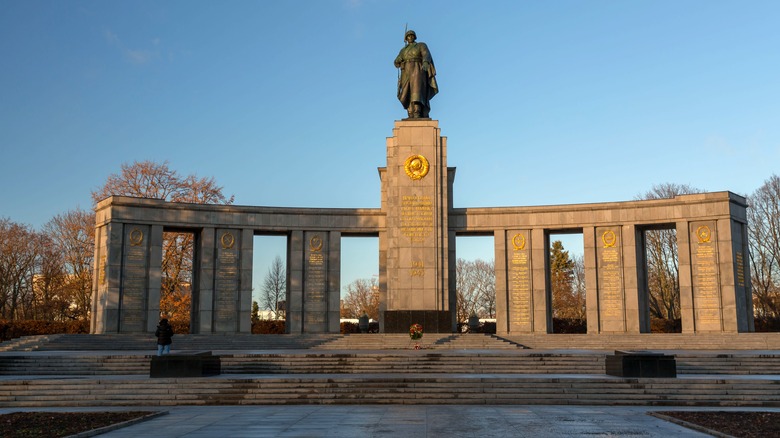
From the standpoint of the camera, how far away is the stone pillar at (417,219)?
136ft

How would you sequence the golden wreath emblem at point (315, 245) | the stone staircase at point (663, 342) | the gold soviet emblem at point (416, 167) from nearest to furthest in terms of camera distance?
1. the stone staircase at point (663, 342)
2. the gold soviet emblem at point (416, 167)
3. the golden wreath emblem at point (315, 245)

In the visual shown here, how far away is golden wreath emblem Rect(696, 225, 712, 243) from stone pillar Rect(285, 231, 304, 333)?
71.6 feet

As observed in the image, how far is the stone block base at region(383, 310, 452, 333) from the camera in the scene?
131ft

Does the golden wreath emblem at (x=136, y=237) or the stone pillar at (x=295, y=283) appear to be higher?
the golden wreath emblem at (x=136, y=237)

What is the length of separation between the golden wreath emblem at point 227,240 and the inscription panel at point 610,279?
67.7 feet

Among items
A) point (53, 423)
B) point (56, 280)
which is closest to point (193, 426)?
point (53, 423)

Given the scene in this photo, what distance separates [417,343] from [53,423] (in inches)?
834

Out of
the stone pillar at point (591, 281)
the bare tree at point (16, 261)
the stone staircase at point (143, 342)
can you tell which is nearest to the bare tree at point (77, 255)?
the bare tree at point (16, 261)

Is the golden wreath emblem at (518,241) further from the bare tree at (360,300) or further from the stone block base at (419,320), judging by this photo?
the bare tree at (360,300)

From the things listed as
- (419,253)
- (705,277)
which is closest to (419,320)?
(419,253)

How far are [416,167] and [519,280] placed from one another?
8.74 metres

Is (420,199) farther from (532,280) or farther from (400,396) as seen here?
(400,396)

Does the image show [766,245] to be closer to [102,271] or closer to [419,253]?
[419,253]

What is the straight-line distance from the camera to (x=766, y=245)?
57.0 m
